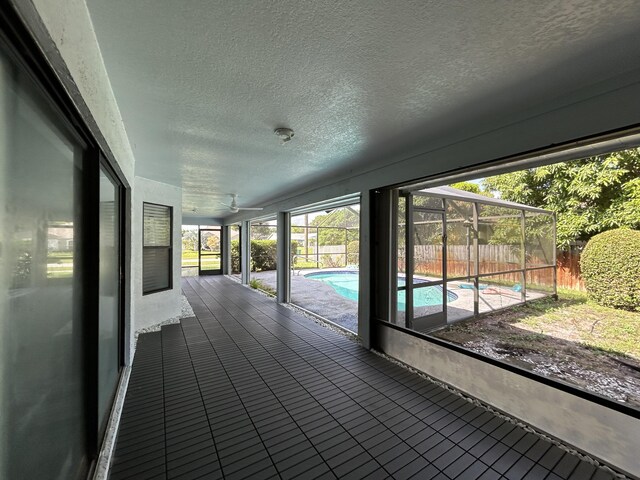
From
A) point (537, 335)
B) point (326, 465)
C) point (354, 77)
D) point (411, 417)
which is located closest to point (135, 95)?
point (354, 77)

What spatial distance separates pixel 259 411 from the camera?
2.34 metres

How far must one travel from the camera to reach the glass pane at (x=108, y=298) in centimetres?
189

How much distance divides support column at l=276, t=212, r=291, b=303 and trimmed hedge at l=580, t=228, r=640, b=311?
19.5 ft

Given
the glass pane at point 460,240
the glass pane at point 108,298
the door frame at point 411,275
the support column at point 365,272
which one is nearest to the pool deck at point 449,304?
the door frame at point 411,275

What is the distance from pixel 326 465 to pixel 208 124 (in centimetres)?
270

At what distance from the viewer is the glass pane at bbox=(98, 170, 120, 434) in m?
1.89

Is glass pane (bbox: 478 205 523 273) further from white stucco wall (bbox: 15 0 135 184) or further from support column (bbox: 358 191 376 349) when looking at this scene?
white stucco wall (bbox: 15 0 135 184)

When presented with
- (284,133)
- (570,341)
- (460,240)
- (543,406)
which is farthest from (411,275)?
(570,341)

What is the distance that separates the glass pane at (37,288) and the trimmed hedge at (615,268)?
23.6ft

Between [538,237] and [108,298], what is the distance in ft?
25.7

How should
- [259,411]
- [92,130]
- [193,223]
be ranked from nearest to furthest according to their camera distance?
1. [92,130]
2. [259,411]
3. [193,223]

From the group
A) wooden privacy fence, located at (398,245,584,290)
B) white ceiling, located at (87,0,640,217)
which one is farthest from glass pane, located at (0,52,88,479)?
wooden privacy fence, located at (398,245,584,290)

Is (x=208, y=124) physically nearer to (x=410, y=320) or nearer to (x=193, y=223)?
(x=410, y=320)

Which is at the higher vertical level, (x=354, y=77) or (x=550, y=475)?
(x=354, y=77)
